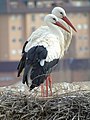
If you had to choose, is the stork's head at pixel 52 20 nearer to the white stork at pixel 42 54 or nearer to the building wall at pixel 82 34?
the white stork at pixel 42 54

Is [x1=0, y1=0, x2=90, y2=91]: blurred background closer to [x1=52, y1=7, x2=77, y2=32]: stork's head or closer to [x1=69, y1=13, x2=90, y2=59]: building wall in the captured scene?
[x1=69, y1=13, x2=90, y2=59]: building wall

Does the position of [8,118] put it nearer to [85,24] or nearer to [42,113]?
[42,113]

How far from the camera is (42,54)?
A: 2379mm

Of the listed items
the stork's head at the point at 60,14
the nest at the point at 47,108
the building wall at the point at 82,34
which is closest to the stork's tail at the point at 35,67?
the nest at the point at 47,108

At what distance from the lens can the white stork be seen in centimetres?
236

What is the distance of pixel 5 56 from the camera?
11.4 meters

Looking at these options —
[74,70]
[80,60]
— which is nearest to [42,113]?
[74,70]

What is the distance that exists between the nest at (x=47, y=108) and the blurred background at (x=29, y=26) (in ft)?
24.0

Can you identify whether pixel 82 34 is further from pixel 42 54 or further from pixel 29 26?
pixel 42 54

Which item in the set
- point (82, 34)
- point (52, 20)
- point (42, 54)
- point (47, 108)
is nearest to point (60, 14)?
point (52, 20)

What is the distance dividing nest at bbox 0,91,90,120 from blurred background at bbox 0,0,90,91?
24.0 ft

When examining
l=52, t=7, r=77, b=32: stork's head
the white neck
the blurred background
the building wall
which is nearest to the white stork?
the white neck

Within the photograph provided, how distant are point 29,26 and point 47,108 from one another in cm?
841

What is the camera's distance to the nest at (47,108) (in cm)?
211
